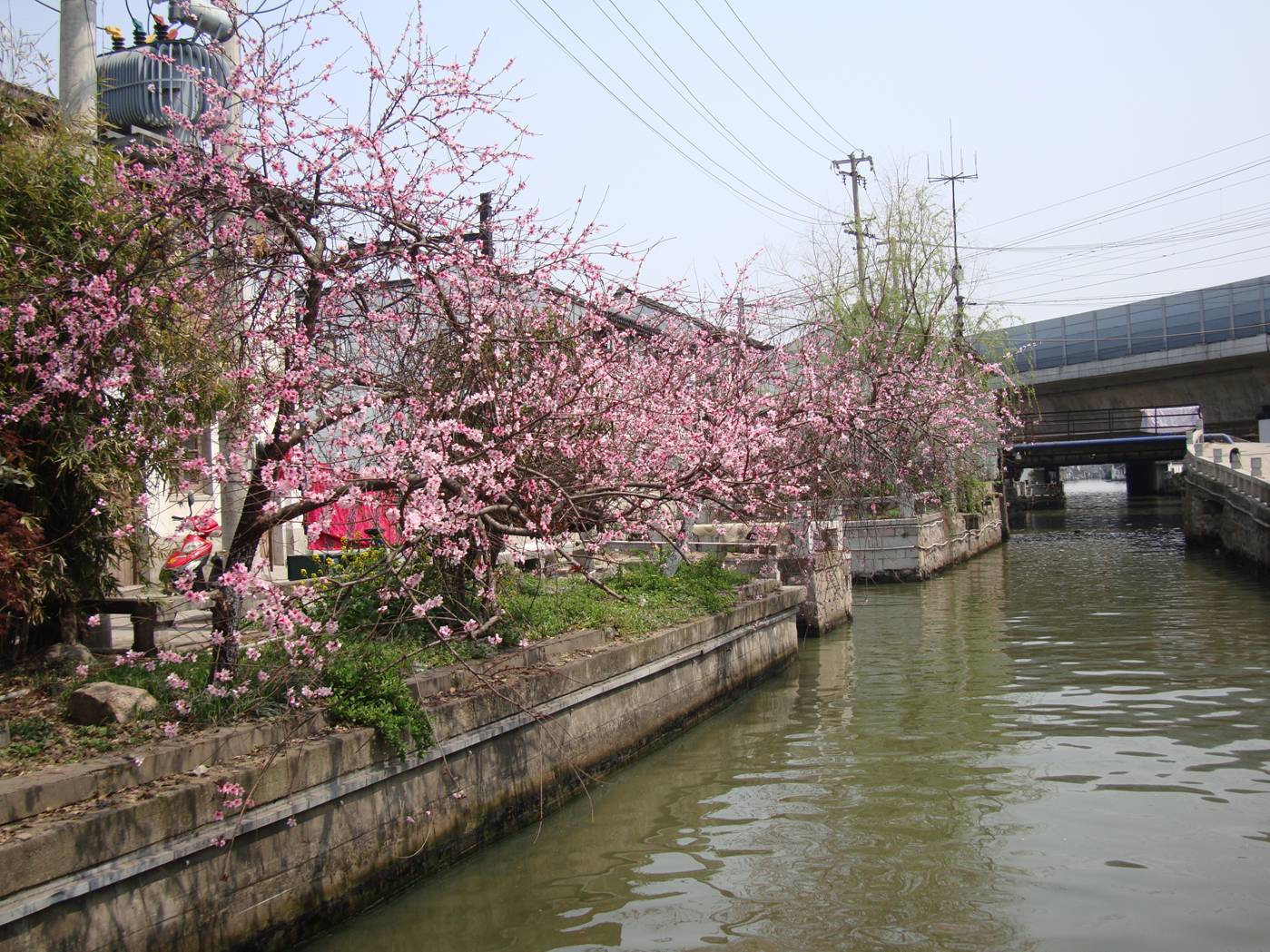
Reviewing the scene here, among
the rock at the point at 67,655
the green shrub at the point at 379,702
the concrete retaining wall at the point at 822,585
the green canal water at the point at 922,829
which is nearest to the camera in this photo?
the green canal water at the point at 922,829

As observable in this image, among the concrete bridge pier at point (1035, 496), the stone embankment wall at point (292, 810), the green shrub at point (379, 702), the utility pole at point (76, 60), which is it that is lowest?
the stone embankment wall at point (292, 810)

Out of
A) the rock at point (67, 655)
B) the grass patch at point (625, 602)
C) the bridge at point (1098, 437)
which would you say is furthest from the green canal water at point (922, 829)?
A: the bridge at point (1098, 437)

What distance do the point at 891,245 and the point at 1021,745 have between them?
Answer: 23.7 metres

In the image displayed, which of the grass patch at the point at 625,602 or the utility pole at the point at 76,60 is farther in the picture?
the grass patch at the point at 625,602

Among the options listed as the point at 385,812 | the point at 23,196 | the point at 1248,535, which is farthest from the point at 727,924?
the point at 1248,535

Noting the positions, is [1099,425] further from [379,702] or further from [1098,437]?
[379,702]

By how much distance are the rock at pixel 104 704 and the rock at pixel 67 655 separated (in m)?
1.28

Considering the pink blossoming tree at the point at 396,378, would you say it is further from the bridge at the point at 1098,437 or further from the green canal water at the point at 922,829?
the bridge at the point at 1098,437

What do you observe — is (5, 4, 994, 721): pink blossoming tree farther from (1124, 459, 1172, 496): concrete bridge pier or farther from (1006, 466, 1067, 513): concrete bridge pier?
(1124, 459, 1172, 496): concrete bridge pier

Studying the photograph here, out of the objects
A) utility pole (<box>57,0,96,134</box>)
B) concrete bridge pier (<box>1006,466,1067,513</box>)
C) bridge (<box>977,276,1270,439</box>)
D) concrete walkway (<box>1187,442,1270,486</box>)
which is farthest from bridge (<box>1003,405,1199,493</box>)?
utility pole (<box>57,0,96,134</box>)

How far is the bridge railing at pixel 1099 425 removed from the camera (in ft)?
163

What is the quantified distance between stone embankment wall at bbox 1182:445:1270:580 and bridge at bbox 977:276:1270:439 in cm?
707

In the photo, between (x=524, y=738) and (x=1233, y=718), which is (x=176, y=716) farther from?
(x=1233, y=718)

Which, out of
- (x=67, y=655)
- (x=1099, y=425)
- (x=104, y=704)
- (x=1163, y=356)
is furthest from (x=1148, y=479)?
(x=104, y=704)
